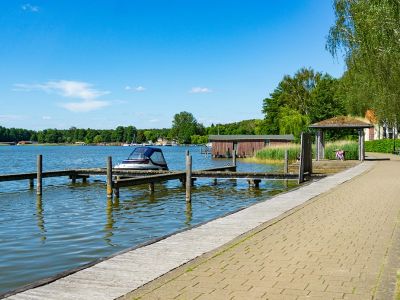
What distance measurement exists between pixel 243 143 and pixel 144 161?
39320 mm

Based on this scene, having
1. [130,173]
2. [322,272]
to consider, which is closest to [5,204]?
[130,173]

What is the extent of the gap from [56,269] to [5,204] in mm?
→ 12174

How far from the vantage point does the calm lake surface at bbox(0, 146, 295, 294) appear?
398 inches

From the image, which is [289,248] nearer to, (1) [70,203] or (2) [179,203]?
(2) [179,203]

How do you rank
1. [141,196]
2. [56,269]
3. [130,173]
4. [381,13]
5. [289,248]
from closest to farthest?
[289,248] < [56,269] < [381,13] < [141,196] < [130,173]

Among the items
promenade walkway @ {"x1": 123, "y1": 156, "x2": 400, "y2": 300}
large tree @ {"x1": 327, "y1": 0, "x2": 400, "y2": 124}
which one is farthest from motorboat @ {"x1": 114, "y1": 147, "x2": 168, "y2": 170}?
promenade walkway @ {"x1": 123, "y1": 156, "x2": 400, "y2": 300}

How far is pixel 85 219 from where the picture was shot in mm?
15711

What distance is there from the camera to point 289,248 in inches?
321

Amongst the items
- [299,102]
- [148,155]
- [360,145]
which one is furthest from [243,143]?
[148,155]

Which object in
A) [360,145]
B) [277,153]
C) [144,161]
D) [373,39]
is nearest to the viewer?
[373,39]

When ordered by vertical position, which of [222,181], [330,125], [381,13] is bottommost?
[222,181]

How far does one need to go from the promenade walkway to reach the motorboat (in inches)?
751

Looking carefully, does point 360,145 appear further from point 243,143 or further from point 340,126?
point 243,143

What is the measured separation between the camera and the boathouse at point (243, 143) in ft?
220
